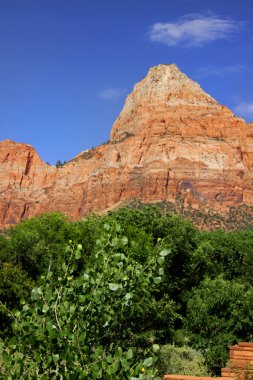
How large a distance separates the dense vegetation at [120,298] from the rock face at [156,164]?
8879cm

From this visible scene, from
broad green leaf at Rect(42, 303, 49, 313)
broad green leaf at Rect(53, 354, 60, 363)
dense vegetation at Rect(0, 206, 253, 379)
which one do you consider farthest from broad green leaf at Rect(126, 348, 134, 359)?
broad green leaf at Rect(42, 303, 49, 313)

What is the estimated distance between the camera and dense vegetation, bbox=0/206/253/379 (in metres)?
4.34

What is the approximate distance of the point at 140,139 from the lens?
144875 millimetres

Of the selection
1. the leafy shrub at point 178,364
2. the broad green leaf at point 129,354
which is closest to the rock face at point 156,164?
the leafy shrub at point 178,364

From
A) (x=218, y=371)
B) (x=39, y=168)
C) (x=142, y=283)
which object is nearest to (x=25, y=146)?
(x=39, y=168)

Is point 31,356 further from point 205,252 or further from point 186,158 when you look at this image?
point 186,158

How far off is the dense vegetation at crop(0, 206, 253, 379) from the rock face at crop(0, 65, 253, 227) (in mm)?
88794

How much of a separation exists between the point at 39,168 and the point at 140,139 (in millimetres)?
40368

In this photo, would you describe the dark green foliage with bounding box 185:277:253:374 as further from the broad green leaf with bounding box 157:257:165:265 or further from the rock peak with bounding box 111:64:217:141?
the rock peak with bounding box 111:64:217:141

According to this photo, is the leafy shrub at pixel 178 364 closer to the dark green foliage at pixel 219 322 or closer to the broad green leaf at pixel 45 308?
Result: the dark green foliage at pixel 219 322

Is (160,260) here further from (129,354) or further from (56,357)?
(56,357)

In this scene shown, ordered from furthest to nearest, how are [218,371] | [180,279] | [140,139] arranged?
[140,139] → [180,279] → [218,371]

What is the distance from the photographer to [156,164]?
456ft

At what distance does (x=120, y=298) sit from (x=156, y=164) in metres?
135
